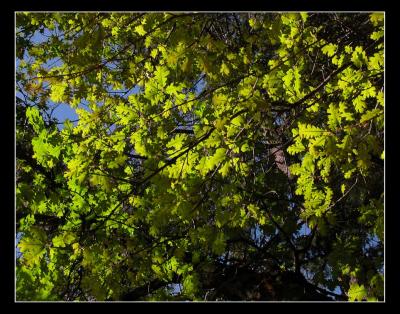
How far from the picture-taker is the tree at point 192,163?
9.68 ft

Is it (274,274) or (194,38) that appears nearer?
(194,38)

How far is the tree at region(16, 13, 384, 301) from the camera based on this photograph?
2951mm

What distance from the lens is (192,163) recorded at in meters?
3.43

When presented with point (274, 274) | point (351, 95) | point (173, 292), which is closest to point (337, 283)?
point (274, 274)

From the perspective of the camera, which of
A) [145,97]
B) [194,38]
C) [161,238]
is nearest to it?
[194,38]

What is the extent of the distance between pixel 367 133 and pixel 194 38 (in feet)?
4.07

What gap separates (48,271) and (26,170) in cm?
129

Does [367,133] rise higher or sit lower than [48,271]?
higher

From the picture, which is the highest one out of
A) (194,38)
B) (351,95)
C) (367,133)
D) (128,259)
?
(194,38)

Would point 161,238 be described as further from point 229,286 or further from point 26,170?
point 26,170

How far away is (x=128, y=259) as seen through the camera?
138 inches

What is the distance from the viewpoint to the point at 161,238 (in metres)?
3.92

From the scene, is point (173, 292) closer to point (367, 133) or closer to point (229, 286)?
point (229, 286)
